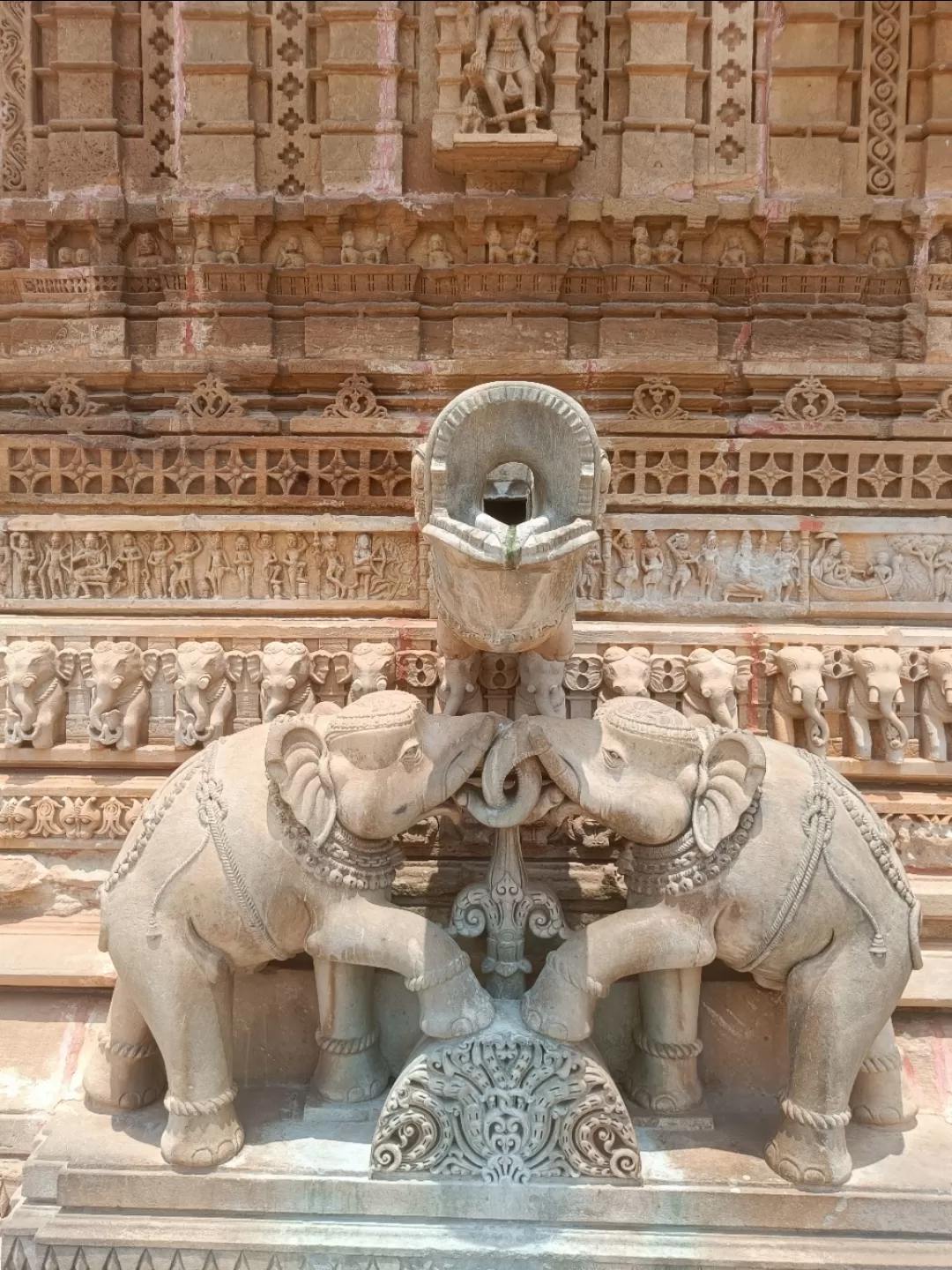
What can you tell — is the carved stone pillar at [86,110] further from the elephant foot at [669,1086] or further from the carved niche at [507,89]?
the elephant foot at [669,1086]

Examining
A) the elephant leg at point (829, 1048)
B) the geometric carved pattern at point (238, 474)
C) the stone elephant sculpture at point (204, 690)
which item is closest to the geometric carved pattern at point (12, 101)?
the geometric carved pattern at point (238, 474)

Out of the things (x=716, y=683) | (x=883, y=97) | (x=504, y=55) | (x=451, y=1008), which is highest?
(x=504, y=55)

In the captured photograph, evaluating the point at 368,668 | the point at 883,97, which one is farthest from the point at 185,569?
the point at 883,97

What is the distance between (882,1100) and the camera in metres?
2.75

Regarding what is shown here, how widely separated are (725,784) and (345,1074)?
57.4 inches

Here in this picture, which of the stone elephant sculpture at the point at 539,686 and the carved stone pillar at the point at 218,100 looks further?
the carved stone pillar at the point at 218,100

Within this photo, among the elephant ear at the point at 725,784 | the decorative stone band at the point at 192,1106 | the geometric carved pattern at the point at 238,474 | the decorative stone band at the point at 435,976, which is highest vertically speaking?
the geometric carved pattern at the point at 238,474

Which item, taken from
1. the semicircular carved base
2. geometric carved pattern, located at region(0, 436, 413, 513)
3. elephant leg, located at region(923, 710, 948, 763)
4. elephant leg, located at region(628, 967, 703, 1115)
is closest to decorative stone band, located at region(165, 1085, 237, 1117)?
the semicircular carved base

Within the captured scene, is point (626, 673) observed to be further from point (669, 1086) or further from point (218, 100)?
point (218, 100)

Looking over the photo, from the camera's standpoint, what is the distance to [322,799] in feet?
8.43

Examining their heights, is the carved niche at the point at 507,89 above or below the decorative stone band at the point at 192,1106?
above

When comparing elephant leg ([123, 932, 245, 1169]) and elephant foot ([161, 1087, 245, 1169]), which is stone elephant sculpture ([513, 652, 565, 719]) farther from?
elephant foot ([161, 1087, 245, 1169])

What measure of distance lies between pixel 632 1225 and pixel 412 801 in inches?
50.1

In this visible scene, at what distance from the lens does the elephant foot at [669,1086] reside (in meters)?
2.76
